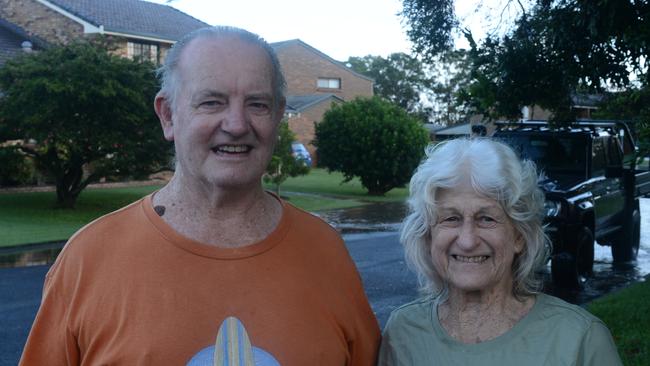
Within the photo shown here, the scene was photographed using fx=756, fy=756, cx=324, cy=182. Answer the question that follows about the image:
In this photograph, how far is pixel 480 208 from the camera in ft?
8.35

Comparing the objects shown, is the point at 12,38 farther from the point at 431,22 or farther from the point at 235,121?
the point at 235,121

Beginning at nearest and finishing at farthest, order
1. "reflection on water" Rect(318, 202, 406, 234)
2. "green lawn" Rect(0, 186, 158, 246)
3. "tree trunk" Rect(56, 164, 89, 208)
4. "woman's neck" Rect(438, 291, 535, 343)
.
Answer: "woman's neck" Rect(438, 291, 535, 343)
"green lawn" Rect(0, 186, 158, 246)
"reflection on water" Rect(318, 202, 406, 234)
"tree trunk" Rect(56, 164, 89, 208)

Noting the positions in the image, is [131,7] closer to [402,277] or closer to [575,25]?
[402,277]

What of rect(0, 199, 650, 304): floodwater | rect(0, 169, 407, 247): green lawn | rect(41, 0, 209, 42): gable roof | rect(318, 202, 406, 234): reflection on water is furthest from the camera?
rect(41, 0, 209, 42): gable roof

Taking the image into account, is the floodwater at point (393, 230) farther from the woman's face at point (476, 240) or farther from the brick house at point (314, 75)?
the brick house at point (314, 75)

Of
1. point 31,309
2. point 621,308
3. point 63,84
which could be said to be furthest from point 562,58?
point 63,84

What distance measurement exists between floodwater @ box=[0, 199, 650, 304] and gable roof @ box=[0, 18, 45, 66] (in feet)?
47.5

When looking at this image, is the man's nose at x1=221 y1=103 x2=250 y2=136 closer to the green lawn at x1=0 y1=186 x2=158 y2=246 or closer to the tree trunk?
the green lawn at x1=0 y1=186 x2=158 y2=246

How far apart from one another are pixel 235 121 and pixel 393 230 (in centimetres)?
1469

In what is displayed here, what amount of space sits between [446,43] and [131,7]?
89.9ft

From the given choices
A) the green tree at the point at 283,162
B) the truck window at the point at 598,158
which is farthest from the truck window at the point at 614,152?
the green tree at the point at 283,162

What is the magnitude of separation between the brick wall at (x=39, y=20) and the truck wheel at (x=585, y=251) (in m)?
22.8

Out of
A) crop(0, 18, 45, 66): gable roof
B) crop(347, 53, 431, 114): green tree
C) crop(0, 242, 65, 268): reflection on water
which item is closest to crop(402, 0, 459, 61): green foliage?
crop(0, 242, 65, 268): reflection on water

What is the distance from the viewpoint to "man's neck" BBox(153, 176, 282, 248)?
229cm
